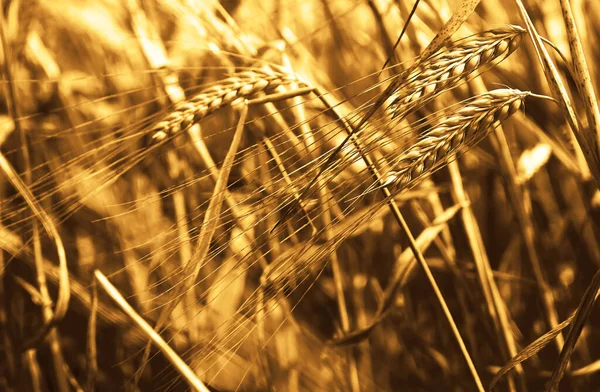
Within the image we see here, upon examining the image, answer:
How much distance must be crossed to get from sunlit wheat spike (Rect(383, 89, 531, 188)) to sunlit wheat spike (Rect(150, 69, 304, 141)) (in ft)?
0.74

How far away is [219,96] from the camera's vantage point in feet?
2.04

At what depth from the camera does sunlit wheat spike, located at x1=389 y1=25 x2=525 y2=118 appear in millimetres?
428

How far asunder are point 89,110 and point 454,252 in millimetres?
689

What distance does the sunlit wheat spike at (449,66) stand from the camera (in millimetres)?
428

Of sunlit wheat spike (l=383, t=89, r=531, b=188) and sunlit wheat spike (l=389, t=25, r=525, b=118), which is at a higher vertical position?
sunlit wheat spike (l=389, t=25, r=525, b=118)

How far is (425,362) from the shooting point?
2.71 ft

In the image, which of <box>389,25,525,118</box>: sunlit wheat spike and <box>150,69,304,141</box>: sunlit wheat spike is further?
<box>150,69,304,141</box>: sunlit wheat spike

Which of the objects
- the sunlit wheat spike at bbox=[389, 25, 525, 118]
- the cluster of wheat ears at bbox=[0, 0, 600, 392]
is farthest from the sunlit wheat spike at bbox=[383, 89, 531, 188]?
the cluster of wheat ears at bbox=[0, 0, 600, 392]

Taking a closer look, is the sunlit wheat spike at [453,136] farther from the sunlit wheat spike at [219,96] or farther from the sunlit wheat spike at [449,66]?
the sunlit wheat spike at [219,96]

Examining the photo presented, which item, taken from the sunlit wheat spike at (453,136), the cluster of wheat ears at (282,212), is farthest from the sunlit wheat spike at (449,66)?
the cluster of wheat ears at (282,212)

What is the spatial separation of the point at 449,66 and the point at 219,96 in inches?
11.5

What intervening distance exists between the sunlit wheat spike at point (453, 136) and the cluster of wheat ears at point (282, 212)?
0.61 feet

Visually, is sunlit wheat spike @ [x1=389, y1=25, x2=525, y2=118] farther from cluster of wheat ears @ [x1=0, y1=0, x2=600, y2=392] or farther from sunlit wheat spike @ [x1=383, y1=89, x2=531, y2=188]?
cluster of wheat ears @ [x1=0, y1=0, x2=600, y2=392]

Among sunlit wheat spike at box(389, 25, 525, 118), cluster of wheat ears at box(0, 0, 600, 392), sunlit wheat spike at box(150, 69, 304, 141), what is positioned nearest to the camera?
sunlit wheat spike at box(389, 25, 525, 118)
